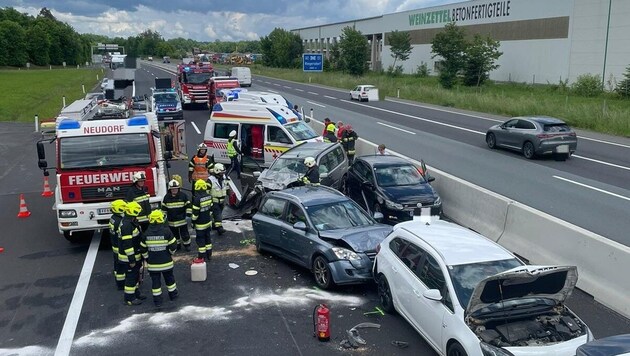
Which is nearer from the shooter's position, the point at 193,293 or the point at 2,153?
the point at 193,293

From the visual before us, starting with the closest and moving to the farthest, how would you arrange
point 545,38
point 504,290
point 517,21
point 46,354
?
point 504,290 → point 46,354 → point 545,38 → point 517,21

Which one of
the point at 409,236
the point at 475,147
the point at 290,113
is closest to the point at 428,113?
the point at 475,147

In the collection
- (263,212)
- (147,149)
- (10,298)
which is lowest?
(10,298)

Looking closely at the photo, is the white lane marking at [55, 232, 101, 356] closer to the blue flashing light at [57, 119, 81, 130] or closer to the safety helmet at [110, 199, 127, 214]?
the safety helmet at [110, 199, 127, 214]

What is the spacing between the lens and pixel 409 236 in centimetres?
813

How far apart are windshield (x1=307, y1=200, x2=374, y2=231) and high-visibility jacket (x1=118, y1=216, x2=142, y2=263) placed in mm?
3051

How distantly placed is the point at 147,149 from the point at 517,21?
194ft

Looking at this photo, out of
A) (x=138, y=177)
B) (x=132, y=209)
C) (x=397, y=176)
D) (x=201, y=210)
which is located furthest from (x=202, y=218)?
(x=397, y=176)

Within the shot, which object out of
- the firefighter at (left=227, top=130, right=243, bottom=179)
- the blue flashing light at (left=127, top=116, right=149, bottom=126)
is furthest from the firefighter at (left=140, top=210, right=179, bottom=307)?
the firefighter at (left=227, top=130, right=243, bottom=179)

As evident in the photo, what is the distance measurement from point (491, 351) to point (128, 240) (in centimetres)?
564

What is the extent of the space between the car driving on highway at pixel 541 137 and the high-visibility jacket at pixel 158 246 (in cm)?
1715

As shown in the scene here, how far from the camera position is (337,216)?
10.5 m

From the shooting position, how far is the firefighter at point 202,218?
35.6 feet

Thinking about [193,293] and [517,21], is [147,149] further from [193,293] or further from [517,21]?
[517,21]
